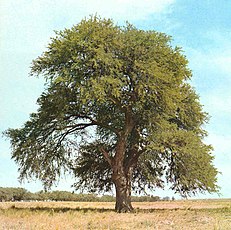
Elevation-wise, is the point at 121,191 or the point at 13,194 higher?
the point at 13,194

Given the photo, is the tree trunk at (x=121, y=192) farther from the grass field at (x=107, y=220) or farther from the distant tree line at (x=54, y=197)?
the distant tree line at (x=54, y=197)

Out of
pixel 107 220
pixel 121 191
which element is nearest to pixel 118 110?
pixel 121 191

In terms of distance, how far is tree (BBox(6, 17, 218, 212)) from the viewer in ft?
79.5

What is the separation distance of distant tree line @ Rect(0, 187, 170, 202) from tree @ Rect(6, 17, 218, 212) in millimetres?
24300

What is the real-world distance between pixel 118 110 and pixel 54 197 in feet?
99.6

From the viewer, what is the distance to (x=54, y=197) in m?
54.7

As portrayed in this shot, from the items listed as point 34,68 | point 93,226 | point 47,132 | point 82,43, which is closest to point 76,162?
point 47,132

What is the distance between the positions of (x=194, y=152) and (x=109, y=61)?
7510 mm

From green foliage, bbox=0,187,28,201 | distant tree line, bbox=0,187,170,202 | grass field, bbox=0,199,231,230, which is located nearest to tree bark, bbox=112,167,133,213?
grass field, bbox=0,199,231,230

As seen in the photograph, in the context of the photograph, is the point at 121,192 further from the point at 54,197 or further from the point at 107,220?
the point at 54,197

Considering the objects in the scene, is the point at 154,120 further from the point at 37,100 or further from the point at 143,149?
the point at 37,100

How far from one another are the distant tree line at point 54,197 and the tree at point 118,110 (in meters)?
24.3

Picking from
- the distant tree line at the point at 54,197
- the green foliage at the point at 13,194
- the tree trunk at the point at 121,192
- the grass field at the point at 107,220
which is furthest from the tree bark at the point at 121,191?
the green foliage at the point at 13,194

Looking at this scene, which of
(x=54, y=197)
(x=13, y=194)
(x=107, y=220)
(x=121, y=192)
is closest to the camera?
(x=107, y=220)
